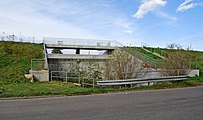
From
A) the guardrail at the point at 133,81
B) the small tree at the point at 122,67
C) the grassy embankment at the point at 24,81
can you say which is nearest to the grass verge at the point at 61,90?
the grassy embankment at the point at 24,81

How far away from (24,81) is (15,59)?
12192 mm

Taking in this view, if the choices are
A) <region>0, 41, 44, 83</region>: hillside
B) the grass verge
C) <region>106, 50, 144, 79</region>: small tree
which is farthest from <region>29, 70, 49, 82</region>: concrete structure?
<region>106, 50, 144, 79</region>: small tree

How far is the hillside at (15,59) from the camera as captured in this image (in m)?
21.1

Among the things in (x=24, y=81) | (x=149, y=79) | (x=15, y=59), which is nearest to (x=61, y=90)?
(x=149, y=79)

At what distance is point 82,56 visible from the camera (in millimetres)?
34750

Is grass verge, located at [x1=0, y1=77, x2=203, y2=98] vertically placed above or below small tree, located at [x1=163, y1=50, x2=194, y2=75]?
below

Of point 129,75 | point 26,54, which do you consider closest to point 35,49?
point 26,54

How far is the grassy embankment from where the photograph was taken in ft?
43.1

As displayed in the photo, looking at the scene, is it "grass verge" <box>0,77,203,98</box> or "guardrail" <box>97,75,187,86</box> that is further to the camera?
"guardrail" <box>97,75,187,86</box>

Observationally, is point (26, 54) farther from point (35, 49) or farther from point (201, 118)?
point (201, 118)

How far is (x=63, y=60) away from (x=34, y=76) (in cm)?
1281

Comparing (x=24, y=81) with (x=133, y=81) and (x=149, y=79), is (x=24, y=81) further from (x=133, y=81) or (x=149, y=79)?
(x=149, y=79)

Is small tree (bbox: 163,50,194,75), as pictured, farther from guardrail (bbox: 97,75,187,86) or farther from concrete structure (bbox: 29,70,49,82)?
concrete structure (bbox: 29,70,49,82)

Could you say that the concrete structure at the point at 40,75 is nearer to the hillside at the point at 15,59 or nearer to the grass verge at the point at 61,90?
the hillside at the point at 15,59
